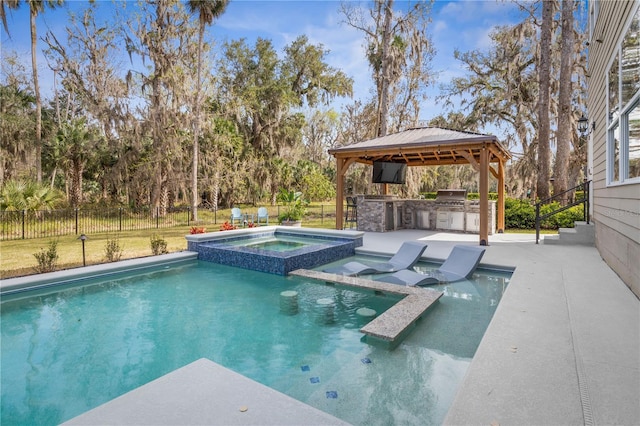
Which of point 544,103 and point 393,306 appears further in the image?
point 544,103

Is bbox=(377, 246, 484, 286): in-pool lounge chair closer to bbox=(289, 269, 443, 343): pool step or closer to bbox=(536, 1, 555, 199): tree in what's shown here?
bbox=(289, 269, 443, 343): pool step

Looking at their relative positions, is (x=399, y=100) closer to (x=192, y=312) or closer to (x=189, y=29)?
(x=189, y=29)

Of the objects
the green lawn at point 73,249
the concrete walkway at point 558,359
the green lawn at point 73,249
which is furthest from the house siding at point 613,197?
the green lawn at point 73,249

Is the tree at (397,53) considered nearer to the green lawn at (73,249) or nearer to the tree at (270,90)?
the tree at (270,90)

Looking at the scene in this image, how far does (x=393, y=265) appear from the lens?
7387 millimetres

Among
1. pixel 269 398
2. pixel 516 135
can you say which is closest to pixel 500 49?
pixel 516 135

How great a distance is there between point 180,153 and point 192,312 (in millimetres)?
13940

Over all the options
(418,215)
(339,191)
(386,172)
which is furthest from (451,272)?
(386,172)

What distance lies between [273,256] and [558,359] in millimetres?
5225

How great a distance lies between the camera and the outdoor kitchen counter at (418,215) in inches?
473

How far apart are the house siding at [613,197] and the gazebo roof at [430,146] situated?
8.14 feet

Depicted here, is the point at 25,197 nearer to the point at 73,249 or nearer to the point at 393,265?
the point at 73,249

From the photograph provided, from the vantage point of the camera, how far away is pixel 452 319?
482 centimetres

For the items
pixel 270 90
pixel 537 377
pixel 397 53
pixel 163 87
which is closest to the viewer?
pixel 537 377
